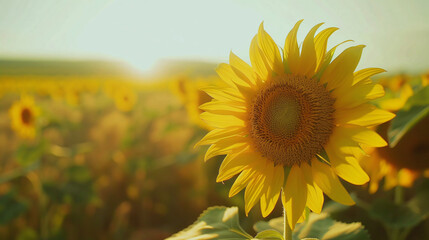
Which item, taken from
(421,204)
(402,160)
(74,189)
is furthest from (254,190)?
(74,189)

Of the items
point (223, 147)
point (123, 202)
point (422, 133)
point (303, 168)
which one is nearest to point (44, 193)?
point (123, 202)

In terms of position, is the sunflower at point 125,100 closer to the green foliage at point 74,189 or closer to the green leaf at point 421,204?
the green foliage at point 74,189

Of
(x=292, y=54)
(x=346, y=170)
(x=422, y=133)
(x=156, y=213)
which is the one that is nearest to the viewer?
(x=346, y=170)

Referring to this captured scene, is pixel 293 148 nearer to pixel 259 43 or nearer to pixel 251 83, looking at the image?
pixel 251 83

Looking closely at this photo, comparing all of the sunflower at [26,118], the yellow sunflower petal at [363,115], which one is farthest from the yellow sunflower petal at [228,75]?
the sunflower at [26,118]

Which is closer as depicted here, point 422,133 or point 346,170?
point 346,170
